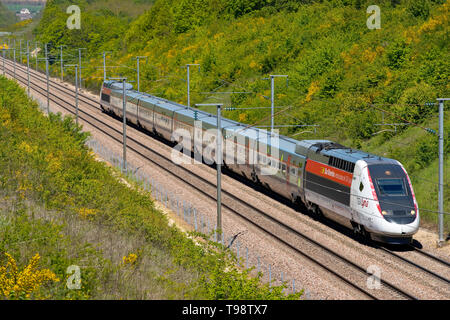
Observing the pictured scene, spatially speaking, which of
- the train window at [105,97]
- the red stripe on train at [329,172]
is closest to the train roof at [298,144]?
the red stripe on train at [329,172]

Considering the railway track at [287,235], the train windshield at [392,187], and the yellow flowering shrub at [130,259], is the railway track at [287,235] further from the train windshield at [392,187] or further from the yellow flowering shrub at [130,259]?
the yellow flowering shrub at [130,259]

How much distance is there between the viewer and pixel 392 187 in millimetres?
28125

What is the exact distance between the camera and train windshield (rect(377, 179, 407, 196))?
27953mm

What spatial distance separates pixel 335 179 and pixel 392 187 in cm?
334

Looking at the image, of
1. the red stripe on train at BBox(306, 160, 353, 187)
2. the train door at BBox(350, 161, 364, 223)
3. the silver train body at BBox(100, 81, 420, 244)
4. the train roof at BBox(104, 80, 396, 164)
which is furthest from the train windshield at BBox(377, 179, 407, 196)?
the red stripe on train at BBox(306, 160, 353, 187)

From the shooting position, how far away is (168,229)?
2995 centimetres

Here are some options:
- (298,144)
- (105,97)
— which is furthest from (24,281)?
(105,97)

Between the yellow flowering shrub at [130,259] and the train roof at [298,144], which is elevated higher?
the train roof at [298,144]

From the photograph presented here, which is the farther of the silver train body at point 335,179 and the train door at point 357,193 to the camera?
the train door at point 357,193

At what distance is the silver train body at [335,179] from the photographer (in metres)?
27.6
